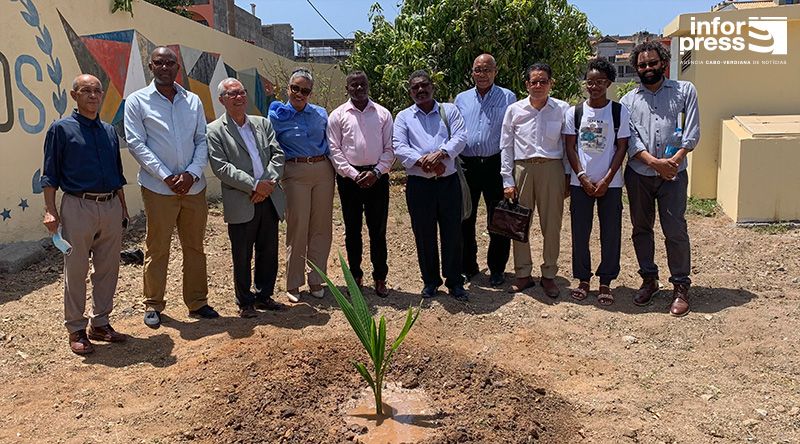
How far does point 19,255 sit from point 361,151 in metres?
3.13

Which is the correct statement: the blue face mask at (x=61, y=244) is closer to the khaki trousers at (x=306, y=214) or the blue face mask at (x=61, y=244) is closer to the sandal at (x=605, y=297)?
the khaki trousers at (x=306, y=214)

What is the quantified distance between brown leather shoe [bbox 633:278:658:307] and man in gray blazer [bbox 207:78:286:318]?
266 centimetres

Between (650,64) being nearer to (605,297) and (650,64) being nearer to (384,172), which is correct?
(605,297)

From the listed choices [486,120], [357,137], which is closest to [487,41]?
[486,120]

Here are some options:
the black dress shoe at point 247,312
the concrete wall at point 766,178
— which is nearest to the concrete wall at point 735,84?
the concrete wall at point 766,178

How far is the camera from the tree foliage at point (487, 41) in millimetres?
8328

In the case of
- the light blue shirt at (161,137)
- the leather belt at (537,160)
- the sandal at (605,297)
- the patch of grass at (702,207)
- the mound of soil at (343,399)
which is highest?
the light blue shirt at (161,137)

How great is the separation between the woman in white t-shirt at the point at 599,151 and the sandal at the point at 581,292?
12.7 inches

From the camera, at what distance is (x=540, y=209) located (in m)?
4.71

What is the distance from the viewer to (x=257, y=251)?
4.45 metres

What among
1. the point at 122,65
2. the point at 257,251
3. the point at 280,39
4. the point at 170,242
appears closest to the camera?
the point at 170,242

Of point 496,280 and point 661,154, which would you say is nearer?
point 661,154

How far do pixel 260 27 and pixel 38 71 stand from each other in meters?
15.3

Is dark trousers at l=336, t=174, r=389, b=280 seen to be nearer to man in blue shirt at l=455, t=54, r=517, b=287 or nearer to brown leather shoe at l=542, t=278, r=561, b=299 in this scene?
man in blue shirt at l=455, t=54, r=517, b=287
